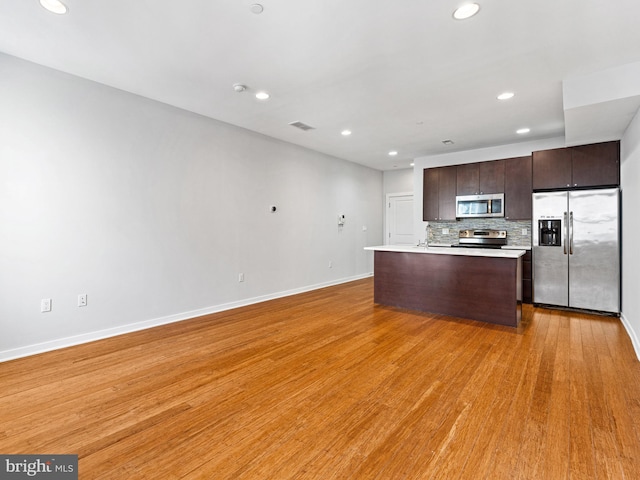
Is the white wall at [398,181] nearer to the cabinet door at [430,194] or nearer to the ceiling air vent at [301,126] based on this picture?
the cabinet door at [430,194]

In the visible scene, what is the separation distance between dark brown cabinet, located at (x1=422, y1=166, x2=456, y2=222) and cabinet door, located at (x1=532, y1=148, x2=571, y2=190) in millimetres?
1402

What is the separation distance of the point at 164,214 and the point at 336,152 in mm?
3721

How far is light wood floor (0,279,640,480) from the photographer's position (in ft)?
5.48

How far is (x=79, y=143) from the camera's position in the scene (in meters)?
3.39

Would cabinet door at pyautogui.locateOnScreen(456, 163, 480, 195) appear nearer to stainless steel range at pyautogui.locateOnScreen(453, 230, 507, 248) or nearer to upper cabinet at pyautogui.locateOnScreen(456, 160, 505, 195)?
upper cabinet at pyautogui.locateOnScreen(456, 160, 505, 195)

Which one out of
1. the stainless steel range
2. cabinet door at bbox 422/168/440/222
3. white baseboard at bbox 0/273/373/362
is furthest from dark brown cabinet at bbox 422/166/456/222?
white baseboard at bbox 0/273/373/362

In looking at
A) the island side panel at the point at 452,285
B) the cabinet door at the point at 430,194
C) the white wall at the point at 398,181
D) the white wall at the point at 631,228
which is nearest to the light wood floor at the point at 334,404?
the white wall at the point at 631,228

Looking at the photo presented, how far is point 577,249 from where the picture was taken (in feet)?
15.3

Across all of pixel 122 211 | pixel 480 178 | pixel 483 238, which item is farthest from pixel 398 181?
pixel 122 211

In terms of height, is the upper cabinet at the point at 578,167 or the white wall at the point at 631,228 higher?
the upper cabinet at the point at 578,167

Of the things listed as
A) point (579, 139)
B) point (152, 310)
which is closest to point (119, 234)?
point (152, 310)

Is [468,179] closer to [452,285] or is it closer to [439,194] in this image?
[439,194]

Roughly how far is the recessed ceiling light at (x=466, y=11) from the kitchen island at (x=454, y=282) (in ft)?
8.87

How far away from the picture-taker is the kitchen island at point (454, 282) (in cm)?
400
